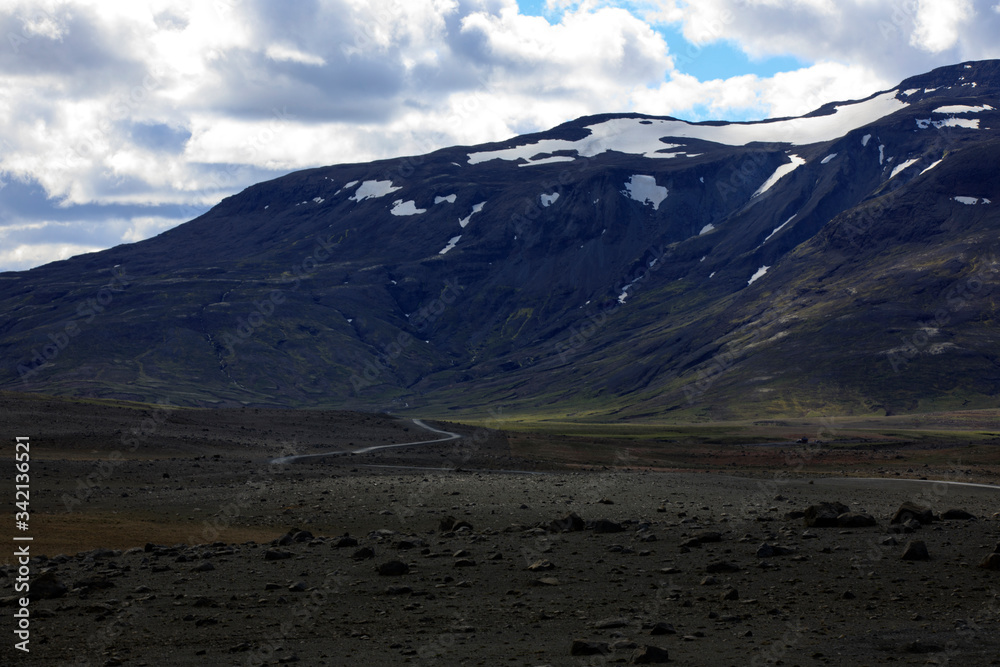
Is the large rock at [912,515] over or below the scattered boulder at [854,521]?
below

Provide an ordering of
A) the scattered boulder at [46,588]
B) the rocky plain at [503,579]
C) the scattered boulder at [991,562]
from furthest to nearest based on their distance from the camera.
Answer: the scattered boulder at [991,562] < the scattered boulder at [46,588] < the rocky plain at [503,579]

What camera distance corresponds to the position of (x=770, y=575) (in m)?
21.6

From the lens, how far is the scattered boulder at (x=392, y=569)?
22.0 m

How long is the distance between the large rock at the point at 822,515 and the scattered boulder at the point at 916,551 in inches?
178

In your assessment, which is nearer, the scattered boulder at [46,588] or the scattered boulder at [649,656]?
the scattered boulder at [649,656]

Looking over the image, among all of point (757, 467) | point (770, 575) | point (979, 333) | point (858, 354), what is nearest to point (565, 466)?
point (757, 467)

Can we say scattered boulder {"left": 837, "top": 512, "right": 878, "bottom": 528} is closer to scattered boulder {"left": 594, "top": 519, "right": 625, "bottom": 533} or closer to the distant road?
scattered boulder {"left": 594, "top": 519, "right": 625, "bottom": 533}

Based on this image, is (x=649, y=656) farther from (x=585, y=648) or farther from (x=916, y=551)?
(x=916, y=551)

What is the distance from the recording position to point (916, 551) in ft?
75.2

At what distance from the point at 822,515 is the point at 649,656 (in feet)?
48.5

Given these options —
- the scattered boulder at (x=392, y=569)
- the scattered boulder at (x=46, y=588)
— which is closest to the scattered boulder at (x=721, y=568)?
the scattered boulder at (x=392, y=569)

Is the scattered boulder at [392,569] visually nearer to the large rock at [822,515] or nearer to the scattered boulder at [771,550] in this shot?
the scattered boulder at [771,550]

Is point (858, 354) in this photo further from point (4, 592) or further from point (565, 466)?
point (4, 592)

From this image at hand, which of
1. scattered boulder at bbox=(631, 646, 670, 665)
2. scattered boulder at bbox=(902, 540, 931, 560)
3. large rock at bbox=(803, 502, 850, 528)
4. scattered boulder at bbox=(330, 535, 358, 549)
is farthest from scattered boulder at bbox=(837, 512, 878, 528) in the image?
scattered boulder at bbox=(330, 535, 358, 549)
